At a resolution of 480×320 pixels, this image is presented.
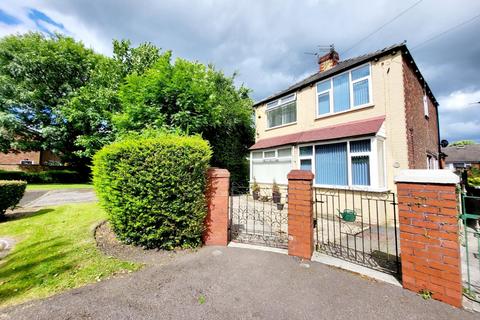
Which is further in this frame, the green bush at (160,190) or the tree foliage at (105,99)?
the tree foliage at (105,99)

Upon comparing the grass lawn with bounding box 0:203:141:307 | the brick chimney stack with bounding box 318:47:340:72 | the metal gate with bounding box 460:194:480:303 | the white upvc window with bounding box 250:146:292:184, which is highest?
the brick chimney stack with bounding box 318:47:340:72

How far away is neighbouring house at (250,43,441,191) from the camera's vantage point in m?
7.42

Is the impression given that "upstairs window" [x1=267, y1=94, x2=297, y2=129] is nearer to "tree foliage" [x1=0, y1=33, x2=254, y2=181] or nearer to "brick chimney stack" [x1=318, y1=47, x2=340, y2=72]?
"brick chimney stack" [x1=318, y1=47, x2=340, y2=72]

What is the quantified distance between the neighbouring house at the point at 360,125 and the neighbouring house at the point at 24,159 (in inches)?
1148

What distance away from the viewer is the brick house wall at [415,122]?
7.64 meters

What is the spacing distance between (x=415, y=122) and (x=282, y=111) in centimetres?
653

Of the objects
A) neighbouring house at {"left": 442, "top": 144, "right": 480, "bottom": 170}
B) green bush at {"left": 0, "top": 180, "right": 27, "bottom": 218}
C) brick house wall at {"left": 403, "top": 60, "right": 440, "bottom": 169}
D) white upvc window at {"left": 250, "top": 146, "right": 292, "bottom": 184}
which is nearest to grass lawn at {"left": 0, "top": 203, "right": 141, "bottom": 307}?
green bush at {"left": 0, "top": 180, "right": 27, "bottom": 218}

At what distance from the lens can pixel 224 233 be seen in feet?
15.9

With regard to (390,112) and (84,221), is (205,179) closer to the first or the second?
(84,221)

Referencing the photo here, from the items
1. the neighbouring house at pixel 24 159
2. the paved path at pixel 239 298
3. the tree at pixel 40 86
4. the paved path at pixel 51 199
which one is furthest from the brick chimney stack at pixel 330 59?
the neighbouring house at pixel 24 159

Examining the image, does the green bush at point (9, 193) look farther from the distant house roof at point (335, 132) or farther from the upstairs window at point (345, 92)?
the upstairs window at point (345, 92)

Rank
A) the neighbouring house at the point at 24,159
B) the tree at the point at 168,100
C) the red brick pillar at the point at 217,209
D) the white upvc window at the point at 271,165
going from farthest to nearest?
the neighbouring house at the point at 24,159, the white upvc window at the point at 271,165, the tree at the point at 168,100, the red brick pillar at the point at 217,209

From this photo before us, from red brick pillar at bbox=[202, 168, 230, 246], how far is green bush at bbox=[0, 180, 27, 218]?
8.10 m

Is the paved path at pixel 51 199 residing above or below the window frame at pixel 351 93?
below
